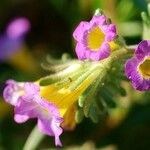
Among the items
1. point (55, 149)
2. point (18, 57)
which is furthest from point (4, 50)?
point (55, 149)

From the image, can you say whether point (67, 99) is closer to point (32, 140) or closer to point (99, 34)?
point (99, 34)

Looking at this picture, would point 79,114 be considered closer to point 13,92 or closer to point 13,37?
point 13,92

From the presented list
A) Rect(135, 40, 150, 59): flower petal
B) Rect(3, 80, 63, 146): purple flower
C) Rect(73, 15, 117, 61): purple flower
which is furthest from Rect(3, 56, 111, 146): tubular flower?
Rect(135, 40, 150, 59): flower petal

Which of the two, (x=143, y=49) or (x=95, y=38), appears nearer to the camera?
(x=143, y=49)

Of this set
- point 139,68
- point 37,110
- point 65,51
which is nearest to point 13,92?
point 37,110

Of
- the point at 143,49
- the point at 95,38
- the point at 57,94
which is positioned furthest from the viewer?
the point at 57,94

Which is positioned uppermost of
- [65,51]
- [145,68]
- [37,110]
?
[145,68]

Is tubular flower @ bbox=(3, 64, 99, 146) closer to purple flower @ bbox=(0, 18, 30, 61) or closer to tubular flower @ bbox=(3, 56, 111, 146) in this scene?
tubular flower @ bbox=(3, 56, 111, 146)
